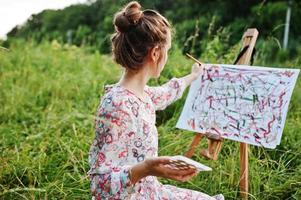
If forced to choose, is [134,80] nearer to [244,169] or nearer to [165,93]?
[165,93]

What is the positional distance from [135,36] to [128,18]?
0.25 ft

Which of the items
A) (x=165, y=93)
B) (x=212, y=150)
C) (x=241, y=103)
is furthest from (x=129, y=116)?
(x=241, y=103)

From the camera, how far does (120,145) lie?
1741 millimetres

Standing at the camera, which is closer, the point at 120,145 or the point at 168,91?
the point at 120,145

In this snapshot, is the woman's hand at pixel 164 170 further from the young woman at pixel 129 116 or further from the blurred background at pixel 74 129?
the blurred background at pixel 74 129

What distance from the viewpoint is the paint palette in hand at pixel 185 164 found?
1486mm

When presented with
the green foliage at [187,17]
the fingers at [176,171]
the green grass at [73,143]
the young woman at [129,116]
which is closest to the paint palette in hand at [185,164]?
the fingers at [176,171]

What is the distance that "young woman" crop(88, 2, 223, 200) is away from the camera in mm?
1716

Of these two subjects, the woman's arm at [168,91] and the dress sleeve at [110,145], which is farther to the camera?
the woman's arm at [168,91]

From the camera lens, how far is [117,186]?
167cm

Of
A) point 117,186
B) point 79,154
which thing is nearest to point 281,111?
point 117,186

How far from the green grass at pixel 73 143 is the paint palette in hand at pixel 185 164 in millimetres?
995

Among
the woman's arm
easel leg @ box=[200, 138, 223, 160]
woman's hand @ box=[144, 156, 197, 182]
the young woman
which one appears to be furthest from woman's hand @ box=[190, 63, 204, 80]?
woman's hand @ box=[144, 156, 197, 182]

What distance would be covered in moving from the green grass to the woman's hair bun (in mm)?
1011
